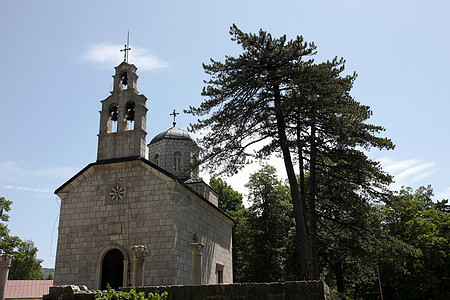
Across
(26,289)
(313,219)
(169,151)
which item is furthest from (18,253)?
(313,219)

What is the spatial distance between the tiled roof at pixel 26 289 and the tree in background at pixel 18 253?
1.90m

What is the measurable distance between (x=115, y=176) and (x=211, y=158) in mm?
4339

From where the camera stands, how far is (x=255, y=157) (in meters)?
15.2

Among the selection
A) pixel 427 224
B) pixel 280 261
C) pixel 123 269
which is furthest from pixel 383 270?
pixel 123 269

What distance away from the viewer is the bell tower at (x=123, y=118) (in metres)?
15.9

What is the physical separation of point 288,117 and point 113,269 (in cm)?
928

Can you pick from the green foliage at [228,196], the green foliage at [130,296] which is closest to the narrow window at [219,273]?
the green foliage at [130,296]

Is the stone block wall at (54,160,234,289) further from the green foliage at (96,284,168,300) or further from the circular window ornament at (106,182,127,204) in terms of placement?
the green foliage at (96,284,168,300)

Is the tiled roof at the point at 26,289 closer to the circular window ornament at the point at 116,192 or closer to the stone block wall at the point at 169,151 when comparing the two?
the stone block wall at the point at 169,151

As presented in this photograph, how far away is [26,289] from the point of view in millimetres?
23531

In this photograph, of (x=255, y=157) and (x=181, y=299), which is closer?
(x=181, y=299)

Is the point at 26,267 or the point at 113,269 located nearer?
the point at 113,269

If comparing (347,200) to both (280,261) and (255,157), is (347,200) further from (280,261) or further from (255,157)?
(280,261)

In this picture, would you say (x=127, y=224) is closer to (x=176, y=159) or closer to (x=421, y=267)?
(x=176, y=159)
